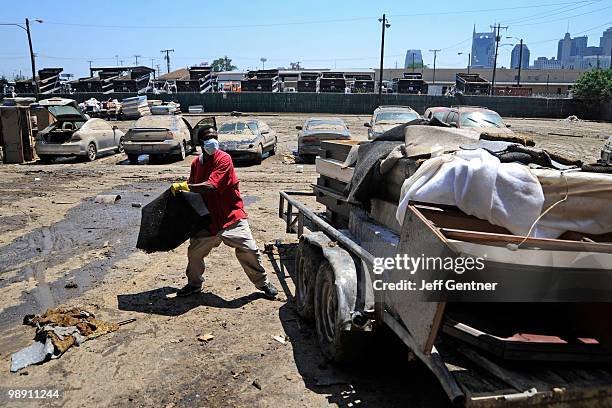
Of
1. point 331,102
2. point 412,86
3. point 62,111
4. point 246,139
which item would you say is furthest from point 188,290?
point 412,86

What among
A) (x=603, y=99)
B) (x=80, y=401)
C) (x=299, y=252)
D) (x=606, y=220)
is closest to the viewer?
(x=606, y=220)

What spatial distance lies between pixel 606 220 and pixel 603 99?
47.4 metres

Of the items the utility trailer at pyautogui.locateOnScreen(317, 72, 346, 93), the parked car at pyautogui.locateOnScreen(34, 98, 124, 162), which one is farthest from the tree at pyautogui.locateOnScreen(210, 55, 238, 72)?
the parked car at pyautogui.locateOnScreen(34, 98, 124, 162)

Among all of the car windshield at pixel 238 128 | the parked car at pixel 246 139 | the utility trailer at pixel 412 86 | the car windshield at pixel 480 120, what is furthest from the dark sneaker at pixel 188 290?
the utility trailer at pixel 412 86

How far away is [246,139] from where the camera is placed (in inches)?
664

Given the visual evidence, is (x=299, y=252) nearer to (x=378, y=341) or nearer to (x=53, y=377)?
(x=378, y=341)

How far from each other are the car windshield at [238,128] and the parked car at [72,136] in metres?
3.72

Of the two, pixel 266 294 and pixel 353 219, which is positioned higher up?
pixel 353 219

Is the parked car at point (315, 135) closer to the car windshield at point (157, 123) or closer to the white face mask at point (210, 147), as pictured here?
the car windshield at point (157, 123)

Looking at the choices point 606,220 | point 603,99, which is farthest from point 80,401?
point 603,99

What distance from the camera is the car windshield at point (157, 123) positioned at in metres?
17.3

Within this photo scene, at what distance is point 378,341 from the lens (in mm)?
4121

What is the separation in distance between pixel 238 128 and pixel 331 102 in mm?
27026

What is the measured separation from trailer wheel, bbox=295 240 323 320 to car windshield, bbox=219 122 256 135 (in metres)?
12.5
